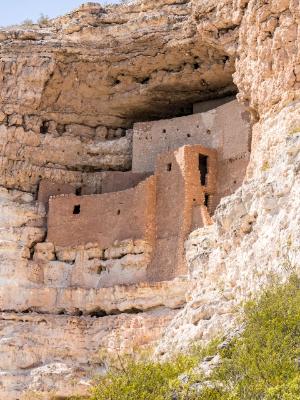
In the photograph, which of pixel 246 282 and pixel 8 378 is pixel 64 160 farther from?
pixel 246 282

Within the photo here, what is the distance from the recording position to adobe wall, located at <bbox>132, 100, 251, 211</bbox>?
21516 millimetres

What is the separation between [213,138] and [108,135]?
3821 millimetres

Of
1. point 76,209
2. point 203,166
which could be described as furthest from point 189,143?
point 76,209

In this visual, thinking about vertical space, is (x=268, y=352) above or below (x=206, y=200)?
below

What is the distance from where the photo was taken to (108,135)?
2527 centimetres

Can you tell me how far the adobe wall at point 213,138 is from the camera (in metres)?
21.5

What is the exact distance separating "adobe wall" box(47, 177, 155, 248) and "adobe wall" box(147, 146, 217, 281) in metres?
0.28

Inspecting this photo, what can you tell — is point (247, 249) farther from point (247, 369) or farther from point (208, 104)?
point (208, 104)

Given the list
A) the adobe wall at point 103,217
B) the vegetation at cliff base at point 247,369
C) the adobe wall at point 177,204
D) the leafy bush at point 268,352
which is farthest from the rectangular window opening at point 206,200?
the leafy bush at point 268,352

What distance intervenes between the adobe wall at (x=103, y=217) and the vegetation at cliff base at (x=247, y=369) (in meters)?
8.78

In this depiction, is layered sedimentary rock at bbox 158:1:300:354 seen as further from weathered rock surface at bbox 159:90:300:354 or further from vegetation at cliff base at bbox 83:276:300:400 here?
vegetation at cliff base at bbox 83:276:300:400

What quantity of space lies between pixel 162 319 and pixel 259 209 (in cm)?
577

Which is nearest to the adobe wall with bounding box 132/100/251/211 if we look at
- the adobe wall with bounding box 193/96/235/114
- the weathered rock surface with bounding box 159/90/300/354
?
the adobe wall with bounding box 193/96/235/114

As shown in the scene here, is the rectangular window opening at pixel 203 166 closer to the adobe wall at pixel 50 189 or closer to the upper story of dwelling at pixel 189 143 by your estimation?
the upper story of dwelling at pixel 189 143
